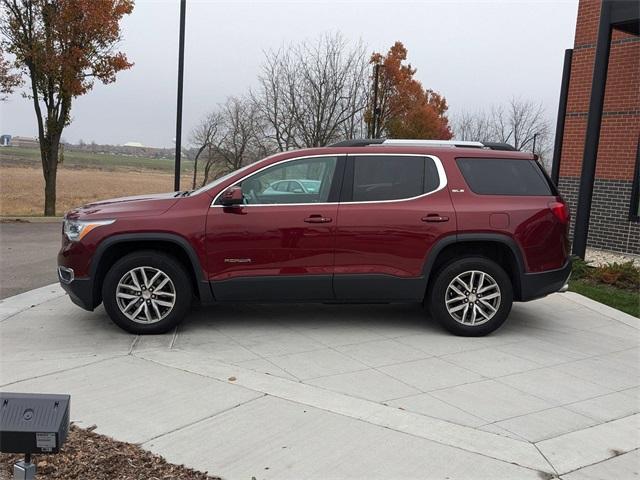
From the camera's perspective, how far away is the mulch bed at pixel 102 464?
3.03m

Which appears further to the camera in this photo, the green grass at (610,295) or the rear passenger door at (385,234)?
the green grass at (610,295)

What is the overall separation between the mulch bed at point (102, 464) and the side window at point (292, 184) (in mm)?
2819

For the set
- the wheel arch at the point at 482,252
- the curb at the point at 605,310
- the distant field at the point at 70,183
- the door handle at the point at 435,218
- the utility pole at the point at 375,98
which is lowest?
the distant field at the point at 70,183

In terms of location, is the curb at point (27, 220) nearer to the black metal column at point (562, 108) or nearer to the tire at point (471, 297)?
the black metal column at point (562, 108)

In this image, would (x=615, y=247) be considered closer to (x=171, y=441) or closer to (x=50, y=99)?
(x=171, y=441)

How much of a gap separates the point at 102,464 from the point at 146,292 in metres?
2.52

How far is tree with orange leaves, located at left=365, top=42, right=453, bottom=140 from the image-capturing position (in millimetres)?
28250

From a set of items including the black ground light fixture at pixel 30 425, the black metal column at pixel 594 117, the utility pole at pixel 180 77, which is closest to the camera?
the black ground light fixture at pixel 30 425

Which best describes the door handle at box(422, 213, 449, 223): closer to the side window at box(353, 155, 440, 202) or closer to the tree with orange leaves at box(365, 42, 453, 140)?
the side window at box(353, 155, 440, 202)

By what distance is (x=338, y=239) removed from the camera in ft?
18.3

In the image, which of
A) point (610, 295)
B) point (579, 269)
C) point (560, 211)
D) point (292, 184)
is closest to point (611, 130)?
point (579, 269)

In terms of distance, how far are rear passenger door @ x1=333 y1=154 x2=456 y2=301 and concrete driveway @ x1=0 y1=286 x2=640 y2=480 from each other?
51cm

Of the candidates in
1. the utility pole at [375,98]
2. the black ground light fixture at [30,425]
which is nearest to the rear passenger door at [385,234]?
the black ground light fixture at [30,425]

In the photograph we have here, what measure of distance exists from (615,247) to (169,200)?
Result: 30.7 feet
